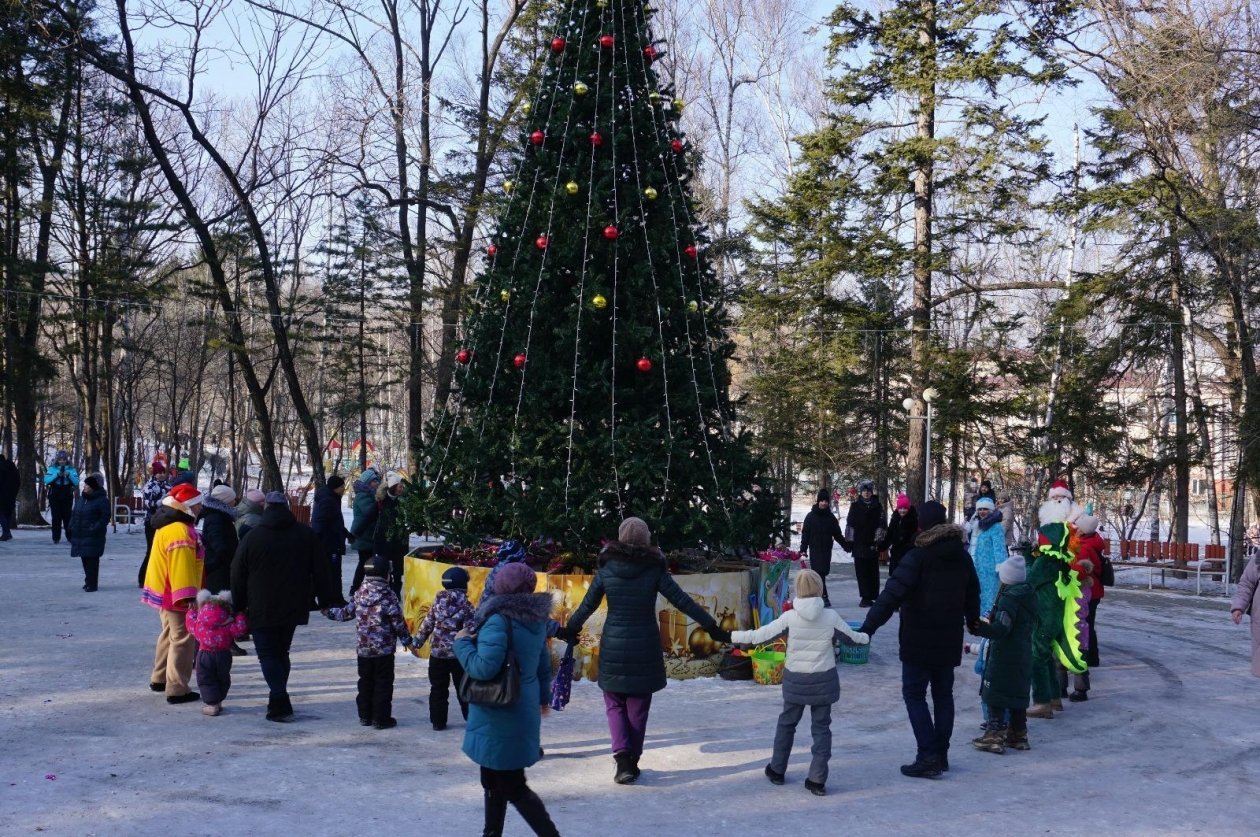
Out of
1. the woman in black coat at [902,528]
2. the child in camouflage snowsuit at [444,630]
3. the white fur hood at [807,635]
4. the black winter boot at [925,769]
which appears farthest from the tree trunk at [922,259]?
the white fur hood at [807,635]

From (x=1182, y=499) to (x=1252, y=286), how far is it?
679 cm

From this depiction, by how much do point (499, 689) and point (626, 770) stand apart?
2.11m

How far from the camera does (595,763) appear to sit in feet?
23.2

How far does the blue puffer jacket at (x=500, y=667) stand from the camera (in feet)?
15.8

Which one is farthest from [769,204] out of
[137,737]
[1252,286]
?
[137,737]

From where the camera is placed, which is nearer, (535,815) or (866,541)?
(535,815)

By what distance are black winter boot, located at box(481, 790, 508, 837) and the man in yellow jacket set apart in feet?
13.9

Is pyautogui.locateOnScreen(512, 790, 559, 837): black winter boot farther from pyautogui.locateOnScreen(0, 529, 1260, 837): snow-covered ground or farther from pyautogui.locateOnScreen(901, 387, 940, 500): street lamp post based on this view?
pyautogui.locateOnScreen(901, 387, 940, 500): street lamp post

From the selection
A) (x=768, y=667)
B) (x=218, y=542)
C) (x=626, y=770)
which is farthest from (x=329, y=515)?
(x=626, y=770)

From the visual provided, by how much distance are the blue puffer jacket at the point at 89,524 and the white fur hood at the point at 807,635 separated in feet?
34.4

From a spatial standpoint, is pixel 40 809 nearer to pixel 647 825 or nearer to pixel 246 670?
pixel 647 825

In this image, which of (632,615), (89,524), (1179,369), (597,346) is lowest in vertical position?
(632,615)

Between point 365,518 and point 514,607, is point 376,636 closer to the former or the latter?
point 514,607

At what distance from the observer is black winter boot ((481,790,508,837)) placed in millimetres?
4991
